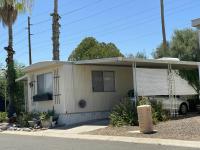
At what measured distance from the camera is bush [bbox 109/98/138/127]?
19500 millimetres

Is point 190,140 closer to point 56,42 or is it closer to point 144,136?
point 144,136

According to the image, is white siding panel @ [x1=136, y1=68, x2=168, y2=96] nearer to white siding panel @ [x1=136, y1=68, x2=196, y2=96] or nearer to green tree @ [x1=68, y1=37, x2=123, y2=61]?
white siding panel @ [x1=136, y1=68, x2=196, y2=96]

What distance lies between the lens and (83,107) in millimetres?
23172

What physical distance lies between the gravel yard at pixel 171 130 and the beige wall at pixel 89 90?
411 centimetres

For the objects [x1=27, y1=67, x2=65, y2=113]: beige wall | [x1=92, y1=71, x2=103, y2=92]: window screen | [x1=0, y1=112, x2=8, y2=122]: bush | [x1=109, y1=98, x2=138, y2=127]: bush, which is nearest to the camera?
[x1=109, y1=98, x2=138, y2=127]: bush

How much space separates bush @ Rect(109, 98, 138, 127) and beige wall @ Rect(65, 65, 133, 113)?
11.1 feet

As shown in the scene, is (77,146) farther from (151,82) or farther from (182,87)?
(182,87)

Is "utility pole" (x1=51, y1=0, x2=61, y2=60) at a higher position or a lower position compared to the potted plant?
higher

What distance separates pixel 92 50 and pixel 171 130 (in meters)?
31.6

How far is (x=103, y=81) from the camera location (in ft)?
78.9

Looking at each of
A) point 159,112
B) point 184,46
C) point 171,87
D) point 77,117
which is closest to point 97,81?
point 77,117

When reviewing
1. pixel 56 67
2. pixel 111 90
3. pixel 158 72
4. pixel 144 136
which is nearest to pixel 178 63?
pixel 158 72

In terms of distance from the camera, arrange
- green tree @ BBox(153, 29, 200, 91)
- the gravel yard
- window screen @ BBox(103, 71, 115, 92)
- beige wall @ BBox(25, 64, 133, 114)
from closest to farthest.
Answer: the gravel yard, beige wall @ BBox(25, 64, 133, 114), window screen @ BBox(103, 71, 115, 92), green tree @ BBox(153, 29, 200, 91)

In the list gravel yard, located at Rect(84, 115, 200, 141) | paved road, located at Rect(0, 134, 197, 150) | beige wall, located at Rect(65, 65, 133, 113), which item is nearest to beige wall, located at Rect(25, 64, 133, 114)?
beige wall, located at Rect(65, 65, 133, 113)
